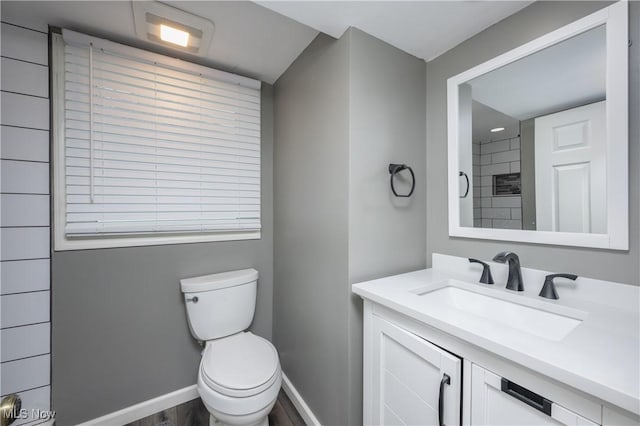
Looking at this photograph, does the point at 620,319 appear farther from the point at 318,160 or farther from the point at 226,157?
the point at 226,157

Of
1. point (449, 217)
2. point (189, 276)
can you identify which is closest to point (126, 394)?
point (189, 276)

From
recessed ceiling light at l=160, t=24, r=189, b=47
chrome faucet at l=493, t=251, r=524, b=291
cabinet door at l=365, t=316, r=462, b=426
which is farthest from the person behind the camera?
recessed ceiling light at l=160, t=24, r=189, b=47

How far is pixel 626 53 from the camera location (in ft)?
2.81

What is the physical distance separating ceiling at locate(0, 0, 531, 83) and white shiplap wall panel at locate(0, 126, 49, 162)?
21.5 inches

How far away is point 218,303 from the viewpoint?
1.54 m

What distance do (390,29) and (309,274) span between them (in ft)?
4.41

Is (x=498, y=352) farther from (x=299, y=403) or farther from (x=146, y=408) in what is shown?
(x=146, y=408)

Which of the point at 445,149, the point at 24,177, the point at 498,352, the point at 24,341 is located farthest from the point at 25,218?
the point at 445,149

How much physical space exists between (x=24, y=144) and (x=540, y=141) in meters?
2.41

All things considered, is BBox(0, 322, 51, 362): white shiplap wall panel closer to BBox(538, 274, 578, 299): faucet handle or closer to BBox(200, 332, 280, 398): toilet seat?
BBox(200, 332, 280, 398): toilet seat

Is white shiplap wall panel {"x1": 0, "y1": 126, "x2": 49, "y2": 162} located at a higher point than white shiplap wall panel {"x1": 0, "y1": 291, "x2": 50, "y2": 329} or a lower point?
higher

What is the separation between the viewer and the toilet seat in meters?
1.14

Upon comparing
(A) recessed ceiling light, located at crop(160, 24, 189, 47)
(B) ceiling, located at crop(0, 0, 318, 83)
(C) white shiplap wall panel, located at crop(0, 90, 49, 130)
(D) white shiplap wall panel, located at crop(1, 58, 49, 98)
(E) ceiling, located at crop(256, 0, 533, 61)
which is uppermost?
(B) ceiling, located at crop(0, 0, 318, 83)

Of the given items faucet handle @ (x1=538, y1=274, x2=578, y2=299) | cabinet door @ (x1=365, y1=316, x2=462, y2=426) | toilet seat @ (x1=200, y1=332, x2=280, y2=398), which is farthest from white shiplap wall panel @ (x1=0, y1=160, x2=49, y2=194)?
faucet handle @ (x1=538, y1=274, x2=578, y2=299)
